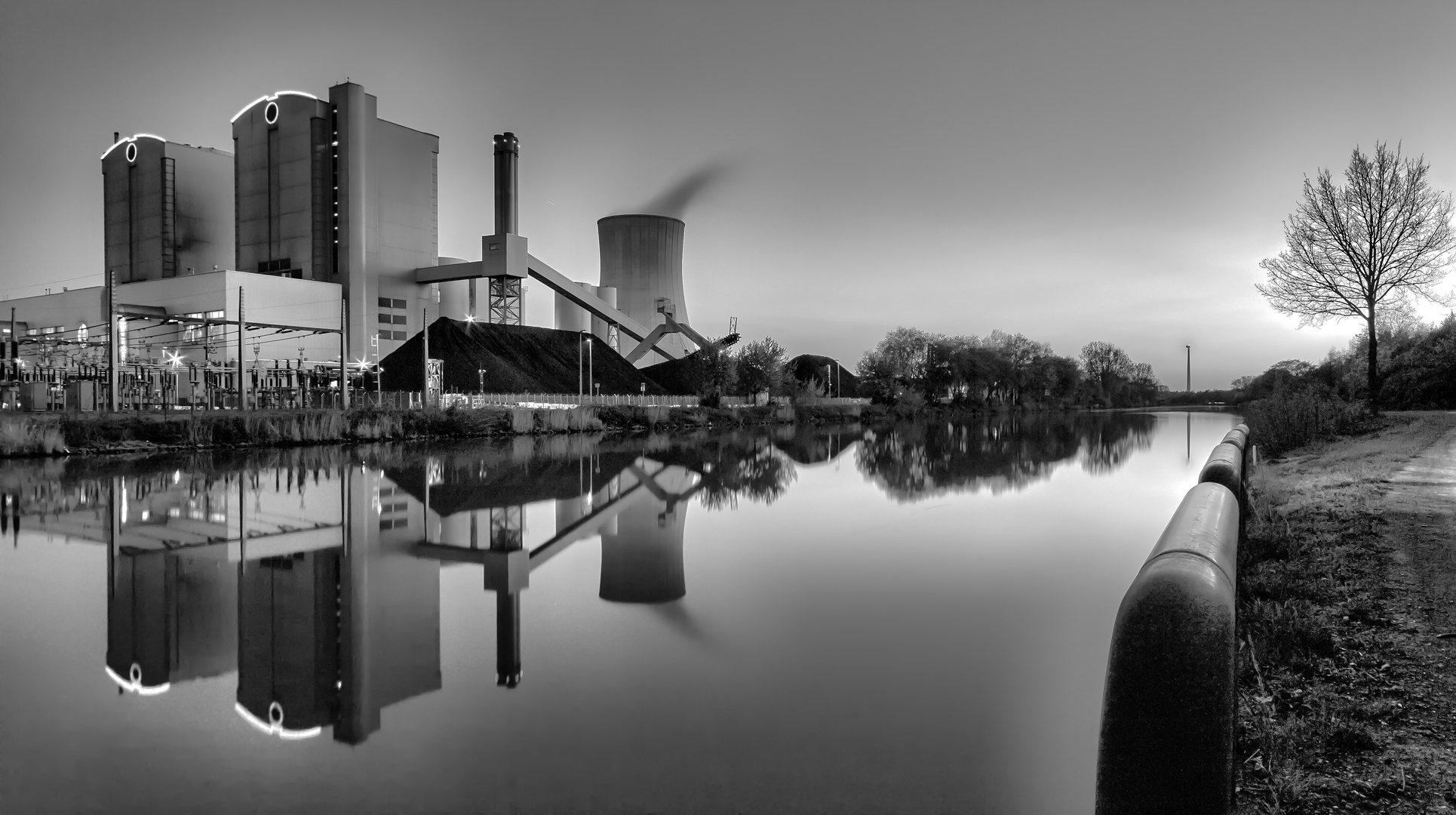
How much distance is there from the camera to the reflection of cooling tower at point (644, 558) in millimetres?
4633

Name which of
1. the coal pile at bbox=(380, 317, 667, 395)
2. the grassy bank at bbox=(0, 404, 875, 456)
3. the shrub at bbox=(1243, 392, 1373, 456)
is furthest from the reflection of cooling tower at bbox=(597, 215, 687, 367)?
the shrub at bbox=(1243, 392, 1373, 456)

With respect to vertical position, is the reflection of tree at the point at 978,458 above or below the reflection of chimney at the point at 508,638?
below

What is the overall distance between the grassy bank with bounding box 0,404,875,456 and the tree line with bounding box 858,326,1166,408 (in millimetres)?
43538

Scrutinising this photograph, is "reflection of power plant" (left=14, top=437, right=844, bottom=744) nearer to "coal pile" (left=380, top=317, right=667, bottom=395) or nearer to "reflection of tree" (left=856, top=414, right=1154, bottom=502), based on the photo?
"reflection of tree" (left=856, top=414, right=1154, bottom=502)

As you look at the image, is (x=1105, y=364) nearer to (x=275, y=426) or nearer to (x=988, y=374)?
(x=988, y=374)

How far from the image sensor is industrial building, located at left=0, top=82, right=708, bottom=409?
4297 cm

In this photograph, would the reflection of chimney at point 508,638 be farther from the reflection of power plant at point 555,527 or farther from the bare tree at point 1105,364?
the bare tree at point 1105,364

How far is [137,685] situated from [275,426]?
17416mm

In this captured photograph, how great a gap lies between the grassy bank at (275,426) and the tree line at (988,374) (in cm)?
4354

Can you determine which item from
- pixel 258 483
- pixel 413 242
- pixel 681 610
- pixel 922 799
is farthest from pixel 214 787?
pixel 413 242

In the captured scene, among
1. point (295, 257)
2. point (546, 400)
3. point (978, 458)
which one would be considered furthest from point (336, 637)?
point (295, 257)

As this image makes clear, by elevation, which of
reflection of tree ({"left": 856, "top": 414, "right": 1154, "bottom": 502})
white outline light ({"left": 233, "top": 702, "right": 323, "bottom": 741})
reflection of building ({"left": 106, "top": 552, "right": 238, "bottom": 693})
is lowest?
reflection of tree ({"left": 856, "top": 414, "right": 1154, "bottom": 502})

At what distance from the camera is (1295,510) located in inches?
268

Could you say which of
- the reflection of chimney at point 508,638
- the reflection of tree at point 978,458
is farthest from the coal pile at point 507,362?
the reflection of chimney at point 508,638
